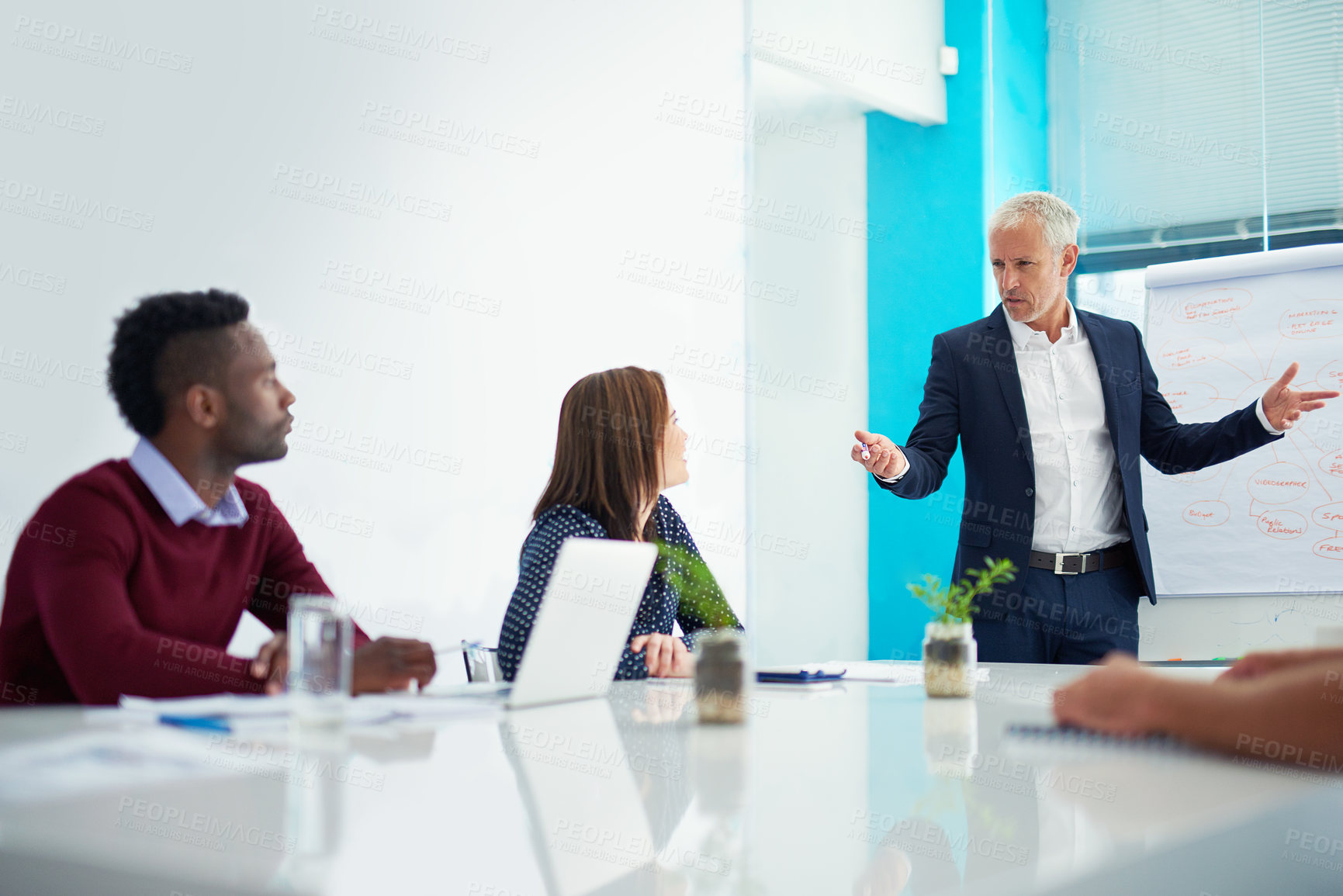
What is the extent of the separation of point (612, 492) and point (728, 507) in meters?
2.12

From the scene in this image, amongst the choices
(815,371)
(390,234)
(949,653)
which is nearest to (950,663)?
(949,653)

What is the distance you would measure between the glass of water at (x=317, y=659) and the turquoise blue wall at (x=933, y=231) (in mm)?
3552

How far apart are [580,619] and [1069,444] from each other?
1.93 metres

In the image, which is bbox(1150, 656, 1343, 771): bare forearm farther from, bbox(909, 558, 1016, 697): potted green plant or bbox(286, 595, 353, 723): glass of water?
bbox(286, 595, 353, 723): glass of water

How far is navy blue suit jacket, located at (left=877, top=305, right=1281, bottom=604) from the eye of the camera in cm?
294

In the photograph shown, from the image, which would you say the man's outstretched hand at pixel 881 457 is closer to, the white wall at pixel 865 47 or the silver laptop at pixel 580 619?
the silver laptop at pixel 580 619

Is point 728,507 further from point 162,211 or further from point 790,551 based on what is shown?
point 162,211

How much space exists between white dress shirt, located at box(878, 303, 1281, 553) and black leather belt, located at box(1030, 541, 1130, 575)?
0.03m

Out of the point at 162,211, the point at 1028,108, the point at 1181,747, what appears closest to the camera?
the point at 1181,747

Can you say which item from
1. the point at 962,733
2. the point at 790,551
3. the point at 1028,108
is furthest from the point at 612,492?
the point at 1028,108

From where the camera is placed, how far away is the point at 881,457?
2.71m

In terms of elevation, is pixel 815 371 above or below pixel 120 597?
above

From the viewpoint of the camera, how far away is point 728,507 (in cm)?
438

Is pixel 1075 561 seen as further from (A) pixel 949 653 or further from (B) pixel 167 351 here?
(B) pixel 167 351
